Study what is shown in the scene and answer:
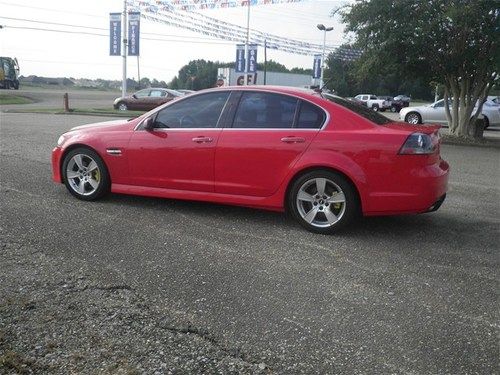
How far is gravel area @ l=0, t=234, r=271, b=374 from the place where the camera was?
2.87 meters

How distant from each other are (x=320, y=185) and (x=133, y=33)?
28752 mm

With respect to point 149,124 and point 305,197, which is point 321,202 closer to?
point 305,197

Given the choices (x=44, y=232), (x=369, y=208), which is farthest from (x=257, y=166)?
(x=44, y=232)

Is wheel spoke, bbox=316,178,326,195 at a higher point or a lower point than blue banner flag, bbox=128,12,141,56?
lower

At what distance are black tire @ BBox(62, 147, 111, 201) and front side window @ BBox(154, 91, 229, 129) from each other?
3.10 feet

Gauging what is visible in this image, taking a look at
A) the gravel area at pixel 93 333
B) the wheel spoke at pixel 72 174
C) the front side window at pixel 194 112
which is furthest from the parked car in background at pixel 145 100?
the gravel area at pixel 93 333

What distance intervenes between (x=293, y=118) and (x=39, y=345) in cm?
348

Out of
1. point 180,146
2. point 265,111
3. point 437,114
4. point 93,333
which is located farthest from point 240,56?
point 93,333

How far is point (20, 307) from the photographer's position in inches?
137

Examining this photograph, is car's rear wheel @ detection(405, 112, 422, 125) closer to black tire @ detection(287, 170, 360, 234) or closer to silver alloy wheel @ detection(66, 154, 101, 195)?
black tire @ detection(287, 170, 360, 234)

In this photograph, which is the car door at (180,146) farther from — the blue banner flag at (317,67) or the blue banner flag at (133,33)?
the blue banner flag at (317,67)

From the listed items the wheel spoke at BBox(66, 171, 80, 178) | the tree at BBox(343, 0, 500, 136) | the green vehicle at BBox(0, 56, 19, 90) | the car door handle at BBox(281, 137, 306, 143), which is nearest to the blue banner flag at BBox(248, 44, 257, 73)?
the tree at BBox(343, 0, 500, 136)

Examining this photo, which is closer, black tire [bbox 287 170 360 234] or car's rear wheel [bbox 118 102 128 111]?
black tire [bbox 287 170 360 234]

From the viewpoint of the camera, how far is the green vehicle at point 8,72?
47688 millimetres
